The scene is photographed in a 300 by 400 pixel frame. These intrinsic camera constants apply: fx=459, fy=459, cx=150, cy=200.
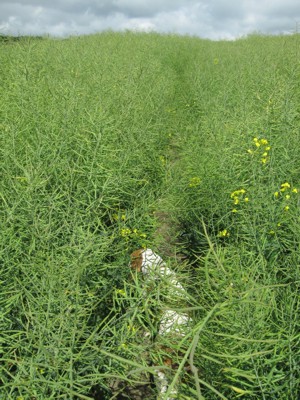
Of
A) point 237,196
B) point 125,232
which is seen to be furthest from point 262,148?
point 125,232

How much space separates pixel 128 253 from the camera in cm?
268

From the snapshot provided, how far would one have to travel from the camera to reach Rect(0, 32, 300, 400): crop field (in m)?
1.48

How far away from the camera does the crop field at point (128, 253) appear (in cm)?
148

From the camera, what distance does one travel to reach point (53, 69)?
16.6 ft

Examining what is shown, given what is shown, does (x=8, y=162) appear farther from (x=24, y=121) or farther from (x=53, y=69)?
(x=53, y=69)

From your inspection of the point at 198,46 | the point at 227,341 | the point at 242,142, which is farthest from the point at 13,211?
the point at 198,46

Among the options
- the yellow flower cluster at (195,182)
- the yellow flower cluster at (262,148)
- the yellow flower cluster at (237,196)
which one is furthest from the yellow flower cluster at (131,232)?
the yellow flower cluster at (262,148)

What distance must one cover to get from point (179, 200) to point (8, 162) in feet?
4.38

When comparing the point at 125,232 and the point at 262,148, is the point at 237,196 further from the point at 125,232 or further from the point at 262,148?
the point at 125,232

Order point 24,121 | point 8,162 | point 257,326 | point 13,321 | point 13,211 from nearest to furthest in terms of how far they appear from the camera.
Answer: point 257,326 < point 13,321 < point 13,211 < point 8,162 < point 24,121

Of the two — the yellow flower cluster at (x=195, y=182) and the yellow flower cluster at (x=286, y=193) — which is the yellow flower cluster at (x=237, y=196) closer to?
the yellow flower cluster at (x=286, y=193)

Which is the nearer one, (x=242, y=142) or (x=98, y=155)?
(x=98, y=155)

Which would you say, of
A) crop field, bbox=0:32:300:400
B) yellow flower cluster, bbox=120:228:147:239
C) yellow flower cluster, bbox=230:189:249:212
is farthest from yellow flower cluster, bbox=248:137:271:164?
yellow flower cluster, bbox=120:228:147:239

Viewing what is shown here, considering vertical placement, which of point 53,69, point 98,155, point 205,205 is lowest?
point 205,205
